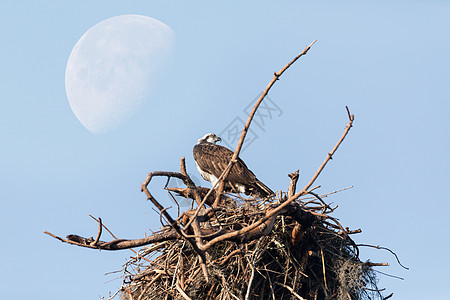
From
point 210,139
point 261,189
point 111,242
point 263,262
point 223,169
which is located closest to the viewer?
point 111,242

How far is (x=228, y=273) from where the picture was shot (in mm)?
5691

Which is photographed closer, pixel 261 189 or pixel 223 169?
pixel 261 189

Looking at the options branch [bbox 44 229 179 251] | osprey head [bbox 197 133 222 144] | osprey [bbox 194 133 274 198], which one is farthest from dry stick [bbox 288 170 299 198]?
osprey head [bbox 197 133 222 144]

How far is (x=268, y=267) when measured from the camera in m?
5.83

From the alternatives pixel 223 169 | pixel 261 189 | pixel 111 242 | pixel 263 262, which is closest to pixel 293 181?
pixel 263 262

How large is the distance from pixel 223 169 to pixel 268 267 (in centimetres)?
316

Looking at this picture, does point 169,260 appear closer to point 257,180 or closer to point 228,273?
point 228,273

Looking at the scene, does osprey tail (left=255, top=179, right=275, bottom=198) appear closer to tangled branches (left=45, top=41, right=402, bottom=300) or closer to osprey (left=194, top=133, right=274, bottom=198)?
osprey (left=194, top=133, right=274, bottom=198)

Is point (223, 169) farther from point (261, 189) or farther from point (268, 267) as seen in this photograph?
point (268, 267)

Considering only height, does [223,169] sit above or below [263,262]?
above

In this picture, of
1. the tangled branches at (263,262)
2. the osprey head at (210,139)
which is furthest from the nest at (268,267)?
the osprey head at (210,139)

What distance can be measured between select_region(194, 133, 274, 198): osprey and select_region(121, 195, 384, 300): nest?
181cm

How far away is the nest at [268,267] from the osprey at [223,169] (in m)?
1.81

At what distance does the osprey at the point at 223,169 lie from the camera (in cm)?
839
